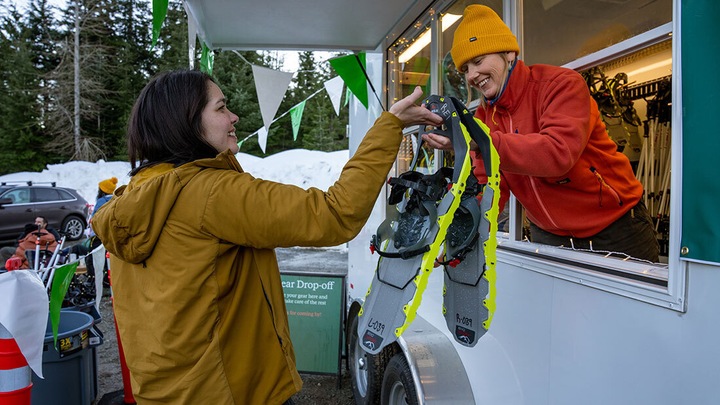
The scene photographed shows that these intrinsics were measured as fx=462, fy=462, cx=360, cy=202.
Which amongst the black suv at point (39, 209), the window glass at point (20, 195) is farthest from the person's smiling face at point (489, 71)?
the window glass at point (20, 195)

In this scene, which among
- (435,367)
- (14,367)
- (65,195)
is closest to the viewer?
(435,367)

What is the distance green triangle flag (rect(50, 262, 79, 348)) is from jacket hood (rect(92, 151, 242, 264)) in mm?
2377

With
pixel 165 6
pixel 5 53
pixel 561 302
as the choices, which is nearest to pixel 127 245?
pixel 561 302

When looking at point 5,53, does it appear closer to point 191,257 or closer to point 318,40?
point 318,40

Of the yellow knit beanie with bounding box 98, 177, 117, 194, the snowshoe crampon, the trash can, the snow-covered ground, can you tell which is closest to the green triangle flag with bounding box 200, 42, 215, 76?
the trash can

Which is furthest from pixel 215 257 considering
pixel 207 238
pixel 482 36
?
pixel 482 36

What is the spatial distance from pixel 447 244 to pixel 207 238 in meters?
0.77

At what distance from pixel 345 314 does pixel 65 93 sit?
27916 millimetres

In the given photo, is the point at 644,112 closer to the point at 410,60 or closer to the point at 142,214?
the point at 410,60

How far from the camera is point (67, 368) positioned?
3.56 metres

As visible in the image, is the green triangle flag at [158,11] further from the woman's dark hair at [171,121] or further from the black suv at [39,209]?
the black suv at [39,209]

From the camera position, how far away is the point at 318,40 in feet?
14.7

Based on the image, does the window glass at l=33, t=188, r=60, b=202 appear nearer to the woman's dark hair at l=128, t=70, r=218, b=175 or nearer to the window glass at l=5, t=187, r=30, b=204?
the window glass at l=5, t=187, r=30, b=204

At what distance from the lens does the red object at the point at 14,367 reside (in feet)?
8.73
